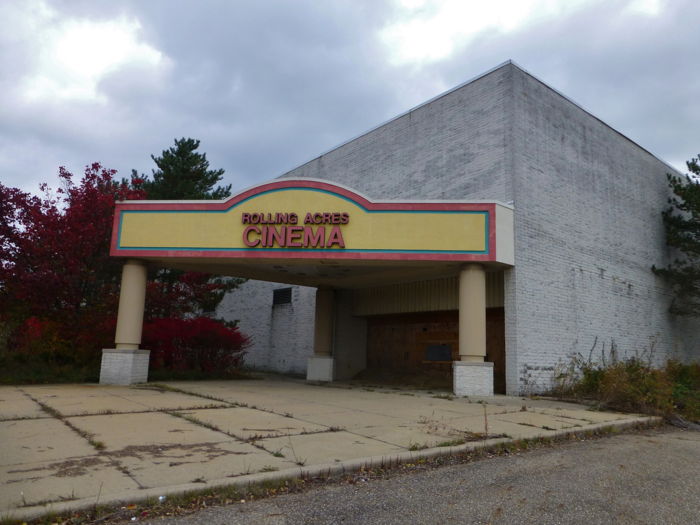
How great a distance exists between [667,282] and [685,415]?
11838 mm

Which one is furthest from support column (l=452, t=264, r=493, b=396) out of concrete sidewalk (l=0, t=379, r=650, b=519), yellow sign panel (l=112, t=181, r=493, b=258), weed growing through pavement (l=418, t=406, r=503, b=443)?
weed growing through pavement (l=418, t=406, r=503, b=443)

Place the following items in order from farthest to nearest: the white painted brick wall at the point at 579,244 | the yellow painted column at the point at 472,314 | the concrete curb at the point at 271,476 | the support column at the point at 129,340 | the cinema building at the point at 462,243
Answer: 1. the white painted brick wall at the point at 579,244
2. the support column at the point at 129,340
3. the cinema building at the point at 462,243
4. the yellow painted column at the point at 472,314
5. the concrete curb at the point at 271,476

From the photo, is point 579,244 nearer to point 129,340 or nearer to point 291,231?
point 291,231

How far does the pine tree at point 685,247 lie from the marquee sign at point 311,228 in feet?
34.9

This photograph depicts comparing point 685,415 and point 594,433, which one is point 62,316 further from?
point 685,415

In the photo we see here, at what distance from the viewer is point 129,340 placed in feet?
49.9

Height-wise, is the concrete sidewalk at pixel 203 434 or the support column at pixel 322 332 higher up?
the support column at pixel 322 332

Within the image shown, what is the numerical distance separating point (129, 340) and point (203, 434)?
9.23 m

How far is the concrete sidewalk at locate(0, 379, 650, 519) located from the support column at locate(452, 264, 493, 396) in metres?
1.25

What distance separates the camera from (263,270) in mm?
17531

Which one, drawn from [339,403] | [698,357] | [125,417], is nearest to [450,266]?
[339,403]

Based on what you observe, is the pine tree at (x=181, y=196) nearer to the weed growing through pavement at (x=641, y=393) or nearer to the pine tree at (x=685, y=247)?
the weed growing through pavement at (x=641, y=393)

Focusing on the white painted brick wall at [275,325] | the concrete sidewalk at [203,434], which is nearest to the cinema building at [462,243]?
the white painted brick wall at [275,325]

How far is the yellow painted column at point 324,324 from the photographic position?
20.3 m
